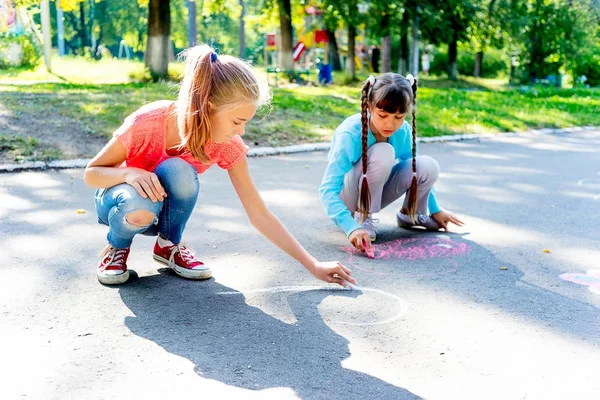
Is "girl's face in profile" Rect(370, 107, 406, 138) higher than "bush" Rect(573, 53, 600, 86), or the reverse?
"bush" Rect(573, 53, 600, 86)

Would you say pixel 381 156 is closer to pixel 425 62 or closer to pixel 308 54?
pixel 308 54

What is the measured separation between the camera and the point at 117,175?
2795 millimetres

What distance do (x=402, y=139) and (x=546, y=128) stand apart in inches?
250

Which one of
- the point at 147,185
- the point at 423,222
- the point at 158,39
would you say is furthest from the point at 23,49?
the point at 147,185

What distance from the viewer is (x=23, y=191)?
5.01 meters

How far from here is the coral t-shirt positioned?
285 centimetres

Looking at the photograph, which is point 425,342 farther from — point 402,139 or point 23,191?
point 23,191

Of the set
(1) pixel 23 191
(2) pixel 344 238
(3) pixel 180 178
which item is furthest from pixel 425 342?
(1) pixel 23 191

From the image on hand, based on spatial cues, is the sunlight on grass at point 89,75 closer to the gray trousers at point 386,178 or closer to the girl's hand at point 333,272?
the gray trousers at point 386,178

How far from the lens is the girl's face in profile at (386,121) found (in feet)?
11.9

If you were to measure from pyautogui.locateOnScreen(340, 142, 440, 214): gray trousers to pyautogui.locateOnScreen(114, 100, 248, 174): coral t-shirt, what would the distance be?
3.32ft

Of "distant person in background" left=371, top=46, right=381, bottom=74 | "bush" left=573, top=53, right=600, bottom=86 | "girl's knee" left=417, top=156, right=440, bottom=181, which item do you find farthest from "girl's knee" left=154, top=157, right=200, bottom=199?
"bush" left=573, top=53, right=600, bottom=86

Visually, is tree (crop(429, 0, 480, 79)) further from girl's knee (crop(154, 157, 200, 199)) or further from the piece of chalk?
girl's knee (crop(154, 157, 200, 199))

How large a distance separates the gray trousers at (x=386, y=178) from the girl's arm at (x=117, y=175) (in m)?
1.32
